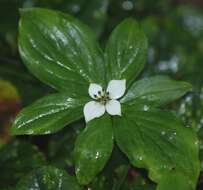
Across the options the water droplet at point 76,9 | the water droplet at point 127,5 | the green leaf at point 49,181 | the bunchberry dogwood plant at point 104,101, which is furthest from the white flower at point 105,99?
the water droplet at point 127,5

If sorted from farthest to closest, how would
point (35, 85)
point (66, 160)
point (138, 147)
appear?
1. point (35, 85)
2. point (66, 160)
3. point (138, 147)

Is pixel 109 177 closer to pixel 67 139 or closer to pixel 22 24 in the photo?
pixel 67 139

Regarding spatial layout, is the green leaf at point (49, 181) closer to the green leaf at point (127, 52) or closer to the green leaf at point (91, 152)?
the green leaf at point (91, 152)

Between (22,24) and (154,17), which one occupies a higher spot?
(22,24)

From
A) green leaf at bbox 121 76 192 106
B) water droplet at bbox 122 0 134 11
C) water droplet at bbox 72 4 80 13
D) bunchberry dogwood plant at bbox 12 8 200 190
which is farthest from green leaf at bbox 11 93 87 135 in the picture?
water droplet at bbox 122 0 134 11

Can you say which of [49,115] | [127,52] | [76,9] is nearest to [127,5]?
[76,9]

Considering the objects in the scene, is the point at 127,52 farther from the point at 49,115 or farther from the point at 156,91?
the point at 49,115

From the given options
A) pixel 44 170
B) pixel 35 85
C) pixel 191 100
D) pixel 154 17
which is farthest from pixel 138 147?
pixel 154 17
